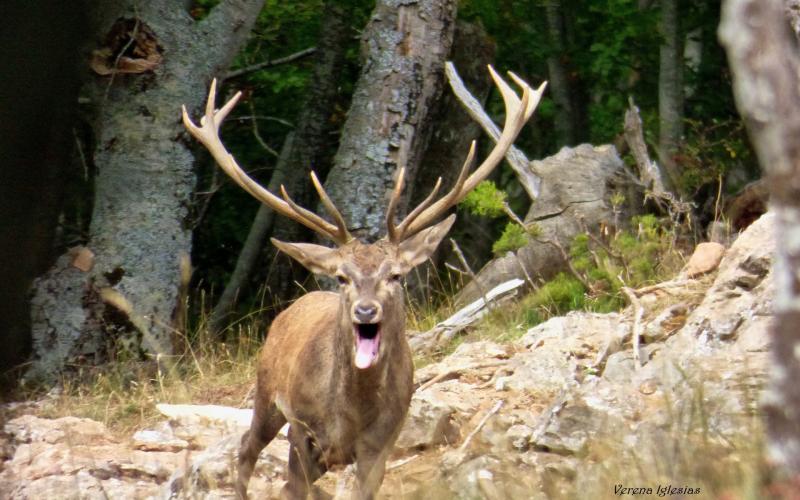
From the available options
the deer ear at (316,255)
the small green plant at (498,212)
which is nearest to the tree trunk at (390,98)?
the small green plant at (498,212)

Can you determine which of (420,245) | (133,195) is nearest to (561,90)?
(133,195)

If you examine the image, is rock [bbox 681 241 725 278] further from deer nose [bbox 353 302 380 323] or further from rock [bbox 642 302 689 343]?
deer nose [bbox 353 302 380 323]

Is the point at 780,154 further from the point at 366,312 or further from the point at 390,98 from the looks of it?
the point at 390,98

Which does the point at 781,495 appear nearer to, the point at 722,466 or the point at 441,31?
the point at 722,466

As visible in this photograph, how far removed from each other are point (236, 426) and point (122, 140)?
3072 mm

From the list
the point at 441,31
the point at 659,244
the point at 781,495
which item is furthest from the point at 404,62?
the point at 781,495

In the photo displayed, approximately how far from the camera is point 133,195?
10.1 meters

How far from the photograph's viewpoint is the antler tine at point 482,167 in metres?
6.95

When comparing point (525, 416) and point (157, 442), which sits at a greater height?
point (525, 416)

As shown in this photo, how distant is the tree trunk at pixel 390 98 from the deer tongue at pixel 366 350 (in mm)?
4245

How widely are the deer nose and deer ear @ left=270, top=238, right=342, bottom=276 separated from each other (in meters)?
0.56

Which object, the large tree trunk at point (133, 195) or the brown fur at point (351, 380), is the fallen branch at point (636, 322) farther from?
the large tree trunk at point (133, 195)

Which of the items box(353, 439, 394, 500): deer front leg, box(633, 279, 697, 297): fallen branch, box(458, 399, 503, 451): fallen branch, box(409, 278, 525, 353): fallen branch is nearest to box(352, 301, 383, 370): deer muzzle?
box(353, 439, 394, 500): deer front leg

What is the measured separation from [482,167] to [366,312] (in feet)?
4.67
